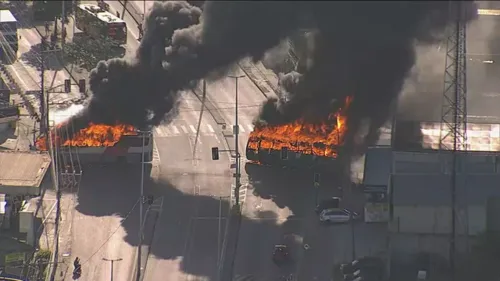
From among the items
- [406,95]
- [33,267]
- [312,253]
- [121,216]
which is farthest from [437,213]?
[33,267]

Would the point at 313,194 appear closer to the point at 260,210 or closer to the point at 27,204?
the point at 260,210

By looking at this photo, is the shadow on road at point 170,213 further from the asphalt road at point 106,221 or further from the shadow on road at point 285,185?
the shadow on road at point 285,185

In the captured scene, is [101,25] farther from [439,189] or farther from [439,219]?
[439,219]

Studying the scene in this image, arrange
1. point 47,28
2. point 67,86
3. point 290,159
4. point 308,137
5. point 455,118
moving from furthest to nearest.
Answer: point 47,28
point 67,86
point 290,159
point 308,137
point 455,118

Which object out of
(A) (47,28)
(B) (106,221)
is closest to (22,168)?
(B) (106,221)

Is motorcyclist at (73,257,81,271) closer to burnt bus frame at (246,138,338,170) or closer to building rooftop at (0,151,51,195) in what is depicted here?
building rooftop at (0,151,51,195)
